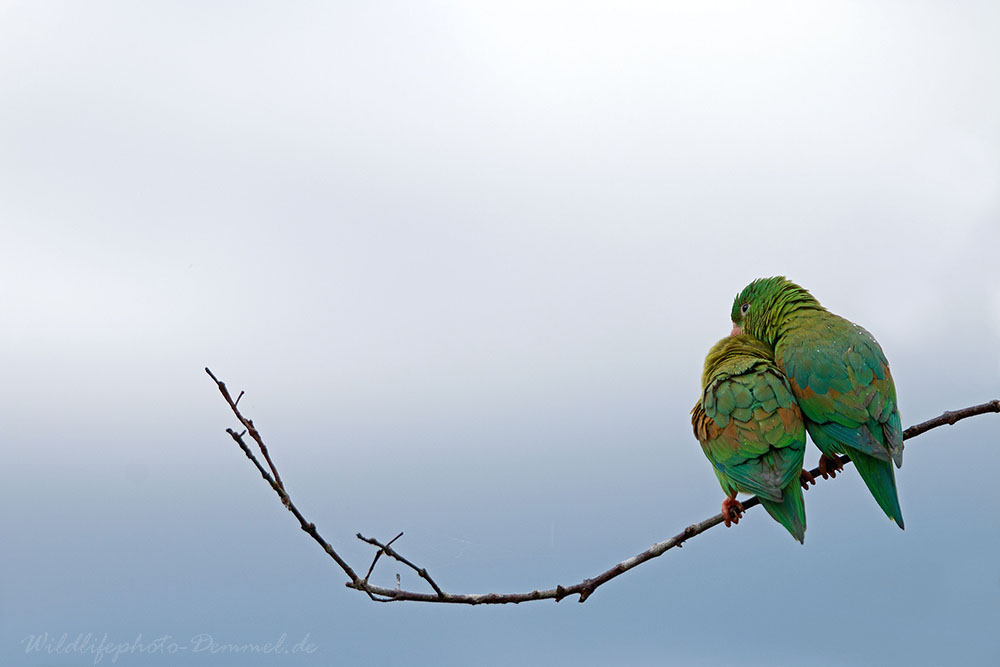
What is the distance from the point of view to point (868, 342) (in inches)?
197

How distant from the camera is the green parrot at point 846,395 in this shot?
4.52 metres

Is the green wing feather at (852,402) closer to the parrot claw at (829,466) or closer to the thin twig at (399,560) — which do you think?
the parrot claw at (829,466)

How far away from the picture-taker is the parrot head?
5.57 metres

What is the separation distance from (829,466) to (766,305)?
4.37 ft

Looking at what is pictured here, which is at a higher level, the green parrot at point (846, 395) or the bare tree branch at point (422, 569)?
the green parrot at point (846, 395)

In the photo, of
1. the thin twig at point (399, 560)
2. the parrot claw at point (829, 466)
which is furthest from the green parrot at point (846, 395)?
the thin twig at point (399, 560)

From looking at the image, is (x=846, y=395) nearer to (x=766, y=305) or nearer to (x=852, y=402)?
(x=852, y=402)

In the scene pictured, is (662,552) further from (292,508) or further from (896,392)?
(896,392)

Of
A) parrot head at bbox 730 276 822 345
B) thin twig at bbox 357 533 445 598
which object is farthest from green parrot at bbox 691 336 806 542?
thin twig at bbox 357 533 445 598

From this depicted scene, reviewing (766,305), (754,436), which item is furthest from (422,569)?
(766,305)

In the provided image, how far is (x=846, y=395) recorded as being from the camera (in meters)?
4.61

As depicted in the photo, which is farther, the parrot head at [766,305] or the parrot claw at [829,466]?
the parrot head at [766,305]

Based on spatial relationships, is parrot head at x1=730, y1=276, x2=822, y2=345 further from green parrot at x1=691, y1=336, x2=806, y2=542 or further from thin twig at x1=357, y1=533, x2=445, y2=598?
thin twig at x1=357, y1=533, x2=445, y2=598

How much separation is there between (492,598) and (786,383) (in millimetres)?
2408
